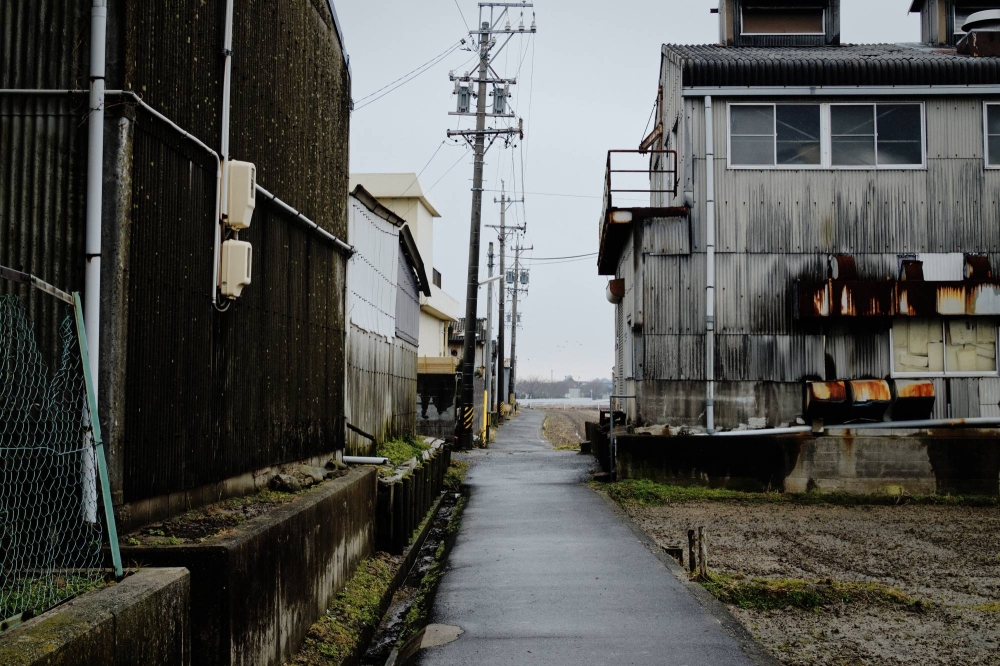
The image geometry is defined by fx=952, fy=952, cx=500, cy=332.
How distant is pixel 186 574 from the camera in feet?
16.4

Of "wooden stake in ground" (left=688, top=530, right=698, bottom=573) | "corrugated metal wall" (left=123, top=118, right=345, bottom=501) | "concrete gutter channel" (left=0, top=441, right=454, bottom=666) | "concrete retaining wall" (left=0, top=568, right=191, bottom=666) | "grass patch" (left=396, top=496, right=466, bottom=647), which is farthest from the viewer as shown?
"wooden stake in ground" (left=688, top=530, right=698, bottom=573)

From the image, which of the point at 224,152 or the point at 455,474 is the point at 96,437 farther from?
the point at 455,474

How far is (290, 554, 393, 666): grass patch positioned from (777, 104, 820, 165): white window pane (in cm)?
1168

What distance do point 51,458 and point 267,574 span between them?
1.57 m

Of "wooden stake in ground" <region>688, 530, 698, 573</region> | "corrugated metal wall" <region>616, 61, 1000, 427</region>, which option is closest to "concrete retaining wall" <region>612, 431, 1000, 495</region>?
"corrugated metal wall" <region>616, 61, 1000, 427</region>

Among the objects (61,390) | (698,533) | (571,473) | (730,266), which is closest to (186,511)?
(61,390)

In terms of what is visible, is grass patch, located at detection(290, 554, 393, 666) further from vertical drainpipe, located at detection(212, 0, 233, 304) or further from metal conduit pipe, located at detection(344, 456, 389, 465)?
vertical drainpipe, located at detection(212, 0, 233, 304)

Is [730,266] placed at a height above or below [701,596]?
above

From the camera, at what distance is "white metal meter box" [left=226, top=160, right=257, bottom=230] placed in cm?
761

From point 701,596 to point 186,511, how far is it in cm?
460

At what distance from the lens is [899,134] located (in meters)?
18.3

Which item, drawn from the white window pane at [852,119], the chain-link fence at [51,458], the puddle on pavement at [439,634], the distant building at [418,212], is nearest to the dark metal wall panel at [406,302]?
the white window pane at [852,119]

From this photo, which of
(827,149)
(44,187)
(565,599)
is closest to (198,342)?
(44,187)

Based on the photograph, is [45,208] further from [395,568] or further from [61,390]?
[395,568]
